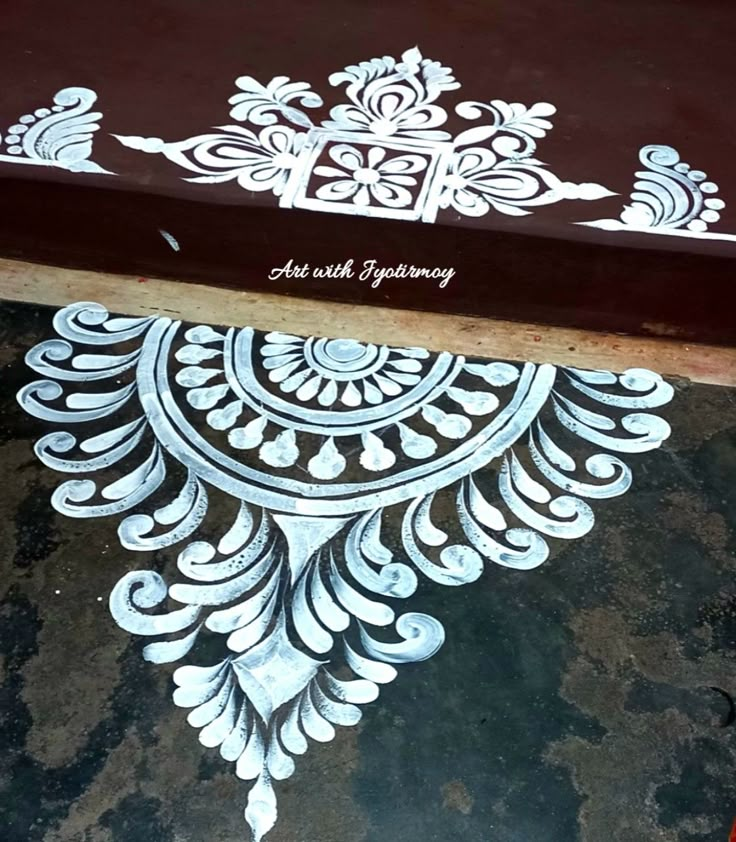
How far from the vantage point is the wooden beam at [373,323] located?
95 centimetres

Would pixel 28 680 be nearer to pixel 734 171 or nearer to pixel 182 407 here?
pixel 182 407

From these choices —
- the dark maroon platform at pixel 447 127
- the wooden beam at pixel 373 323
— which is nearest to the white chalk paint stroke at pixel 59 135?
the dark maroon platform at pixel 447 127

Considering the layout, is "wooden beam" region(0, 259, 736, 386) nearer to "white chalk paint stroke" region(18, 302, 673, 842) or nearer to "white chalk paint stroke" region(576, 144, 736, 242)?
"white chalk paint stroke" region(18, 302, 673, 842)

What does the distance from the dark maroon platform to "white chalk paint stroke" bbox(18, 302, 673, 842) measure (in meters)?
0.08

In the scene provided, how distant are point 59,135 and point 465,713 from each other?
2.28 feet

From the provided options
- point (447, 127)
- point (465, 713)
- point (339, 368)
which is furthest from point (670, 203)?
point (465, 713)

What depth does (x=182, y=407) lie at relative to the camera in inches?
35.0

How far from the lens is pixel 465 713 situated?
72 centimetres

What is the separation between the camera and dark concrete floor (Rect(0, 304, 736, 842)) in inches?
26.6

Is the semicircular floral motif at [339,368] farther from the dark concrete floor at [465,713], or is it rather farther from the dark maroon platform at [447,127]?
the dark concrete floor at [465,713]

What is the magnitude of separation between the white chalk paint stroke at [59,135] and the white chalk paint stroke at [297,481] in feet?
0.48

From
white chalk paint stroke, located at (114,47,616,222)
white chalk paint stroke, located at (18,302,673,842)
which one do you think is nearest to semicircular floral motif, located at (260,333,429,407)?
white chalk paint stroke, located at (18,302,673,842)

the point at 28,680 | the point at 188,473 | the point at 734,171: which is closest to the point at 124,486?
the point at 188,473

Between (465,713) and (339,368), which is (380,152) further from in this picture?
(465,713)
